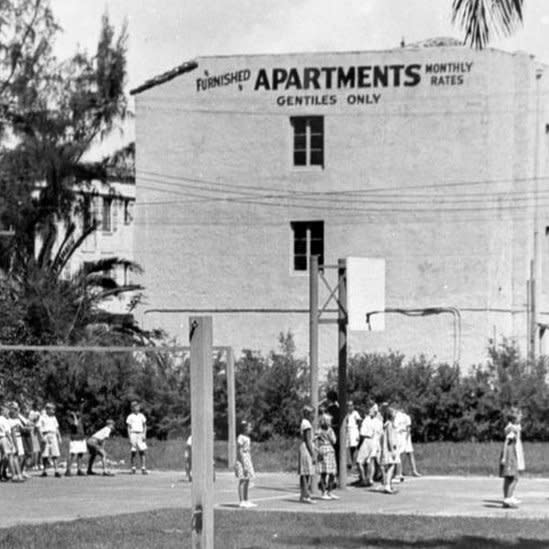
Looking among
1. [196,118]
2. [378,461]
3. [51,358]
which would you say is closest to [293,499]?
[378,461]

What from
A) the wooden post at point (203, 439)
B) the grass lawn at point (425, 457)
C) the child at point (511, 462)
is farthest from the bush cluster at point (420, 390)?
the wooden post at point (203, 439)

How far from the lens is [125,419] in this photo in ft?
138

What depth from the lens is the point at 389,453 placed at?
108ft

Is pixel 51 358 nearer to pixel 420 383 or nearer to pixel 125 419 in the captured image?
pixel 125 419

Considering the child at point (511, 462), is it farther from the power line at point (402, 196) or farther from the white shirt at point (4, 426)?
the power line at point (402, 196)

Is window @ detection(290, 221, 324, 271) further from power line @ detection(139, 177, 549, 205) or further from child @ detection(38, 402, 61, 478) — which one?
child @ detection(38, 402, 61, 478)

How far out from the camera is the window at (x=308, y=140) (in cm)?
5456

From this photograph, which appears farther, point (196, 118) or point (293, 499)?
point (196, 118)

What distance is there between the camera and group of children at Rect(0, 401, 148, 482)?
36.5m

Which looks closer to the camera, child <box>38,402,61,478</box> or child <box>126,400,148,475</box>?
child <box>38,402,61,478</box>

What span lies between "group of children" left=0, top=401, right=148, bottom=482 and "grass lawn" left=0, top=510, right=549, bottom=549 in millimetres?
10339

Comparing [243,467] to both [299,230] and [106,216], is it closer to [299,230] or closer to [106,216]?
[299,230]

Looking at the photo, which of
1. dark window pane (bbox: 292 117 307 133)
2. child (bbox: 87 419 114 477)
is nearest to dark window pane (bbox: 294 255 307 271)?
dark window pane (bbox: 292 117 307 133)

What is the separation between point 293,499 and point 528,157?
24.3 m
